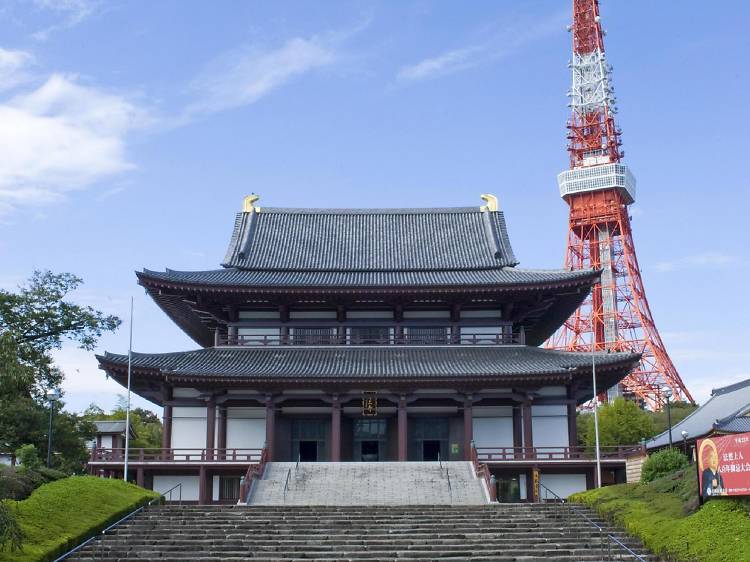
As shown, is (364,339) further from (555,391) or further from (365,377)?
(555,391)

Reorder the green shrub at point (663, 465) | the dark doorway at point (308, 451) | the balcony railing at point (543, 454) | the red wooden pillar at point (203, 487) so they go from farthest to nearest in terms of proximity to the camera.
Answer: the dark doorway at point (308, 451) < the balcony railing at point (543, 454) < the red wooden pillar at point (203, 487) < the green shrub at point (663, 465)

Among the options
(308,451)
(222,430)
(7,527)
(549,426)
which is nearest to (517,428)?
(549,426)

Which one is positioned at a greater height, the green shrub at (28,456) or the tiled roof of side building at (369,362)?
the tiled roof of side building at (369,362)

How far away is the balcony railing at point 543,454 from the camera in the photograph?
3825cm

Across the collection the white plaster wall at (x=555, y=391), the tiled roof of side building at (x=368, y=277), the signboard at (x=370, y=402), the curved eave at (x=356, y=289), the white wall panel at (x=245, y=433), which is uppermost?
the tiled roof of side building at (x=368, y=277)

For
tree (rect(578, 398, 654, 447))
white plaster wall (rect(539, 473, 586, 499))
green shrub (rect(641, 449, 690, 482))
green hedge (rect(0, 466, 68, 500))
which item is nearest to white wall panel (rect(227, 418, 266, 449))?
green hedge (rect(0, 466, 68, 500))

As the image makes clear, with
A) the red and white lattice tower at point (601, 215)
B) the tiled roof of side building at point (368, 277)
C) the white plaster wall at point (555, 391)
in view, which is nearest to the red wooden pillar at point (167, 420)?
the tiled roof of side building at point (368, 277)

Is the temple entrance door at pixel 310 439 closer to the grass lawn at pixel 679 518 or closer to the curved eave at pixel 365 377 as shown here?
the curved eave at pixel 365 377

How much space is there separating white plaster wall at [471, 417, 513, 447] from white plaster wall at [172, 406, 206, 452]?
43.8 ft

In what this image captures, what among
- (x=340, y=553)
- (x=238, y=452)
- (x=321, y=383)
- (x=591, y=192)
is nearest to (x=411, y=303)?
(x=321, y=383)

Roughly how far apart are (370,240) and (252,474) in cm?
1989

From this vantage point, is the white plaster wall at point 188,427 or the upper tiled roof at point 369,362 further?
the white plaster wall at point 188,427

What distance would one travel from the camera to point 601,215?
365ft

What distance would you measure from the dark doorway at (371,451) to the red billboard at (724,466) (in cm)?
2045
